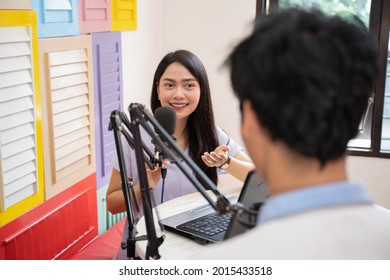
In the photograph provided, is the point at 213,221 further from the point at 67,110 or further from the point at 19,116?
the point at 67,110

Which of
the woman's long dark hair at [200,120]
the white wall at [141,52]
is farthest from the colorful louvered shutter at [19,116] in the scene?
the white wall at [141,52]

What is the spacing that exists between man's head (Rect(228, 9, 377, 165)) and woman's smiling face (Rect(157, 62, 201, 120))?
116 cm

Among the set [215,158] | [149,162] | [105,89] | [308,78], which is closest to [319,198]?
[308,78]

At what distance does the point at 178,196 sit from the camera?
1.84 metres

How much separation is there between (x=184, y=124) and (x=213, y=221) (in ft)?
1.80

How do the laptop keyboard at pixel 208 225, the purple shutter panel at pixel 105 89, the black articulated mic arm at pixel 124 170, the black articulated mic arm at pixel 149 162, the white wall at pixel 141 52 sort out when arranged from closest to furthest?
the black articulated mic arm at pixel 149 162 → the black articulated mic arm at pixel 124 170 → the laptop keyboard at pixel 208 225 → the purple shutter panel at pixel 105 89 → the white wall at pixel 141 52

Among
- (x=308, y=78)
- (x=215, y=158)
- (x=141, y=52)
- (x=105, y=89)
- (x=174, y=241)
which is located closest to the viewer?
(x=308, y=78)

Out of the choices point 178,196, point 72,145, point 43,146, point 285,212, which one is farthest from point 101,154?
point 285,212

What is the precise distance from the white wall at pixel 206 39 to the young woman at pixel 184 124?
1.00 meters

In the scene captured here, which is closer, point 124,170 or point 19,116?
point 124,170

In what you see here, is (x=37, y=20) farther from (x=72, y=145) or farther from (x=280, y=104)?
(x=280, y=104)

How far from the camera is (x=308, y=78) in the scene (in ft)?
1.94

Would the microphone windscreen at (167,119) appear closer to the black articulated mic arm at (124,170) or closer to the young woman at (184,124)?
the black articulated mic arm at (124,170)

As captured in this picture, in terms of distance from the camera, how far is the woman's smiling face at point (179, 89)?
5.90 feet
